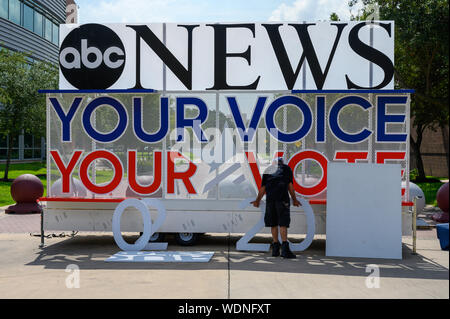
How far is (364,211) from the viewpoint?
9461mm

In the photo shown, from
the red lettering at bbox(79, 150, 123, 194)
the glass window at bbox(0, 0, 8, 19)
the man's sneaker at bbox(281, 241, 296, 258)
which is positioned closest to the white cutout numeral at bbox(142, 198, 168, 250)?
the red lettering at bbox(79, 150, 123, 194)

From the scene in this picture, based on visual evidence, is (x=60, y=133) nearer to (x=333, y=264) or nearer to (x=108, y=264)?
(x=108, y=264)

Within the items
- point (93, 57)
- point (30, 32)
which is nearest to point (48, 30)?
point (30, 32)

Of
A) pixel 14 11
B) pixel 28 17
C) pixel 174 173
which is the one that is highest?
pixel 28 17

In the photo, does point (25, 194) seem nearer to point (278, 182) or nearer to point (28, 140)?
point (278, 182)

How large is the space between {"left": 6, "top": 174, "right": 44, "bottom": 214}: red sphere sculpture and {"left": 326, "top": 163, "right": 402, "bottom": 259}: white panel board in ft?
34.2

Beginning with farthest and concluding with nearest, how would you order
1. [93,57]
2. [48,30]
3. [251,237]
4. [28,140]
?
[48,30], [28,140], [93,57], [251,237]

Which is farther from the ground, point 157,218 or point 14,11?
point 14,11

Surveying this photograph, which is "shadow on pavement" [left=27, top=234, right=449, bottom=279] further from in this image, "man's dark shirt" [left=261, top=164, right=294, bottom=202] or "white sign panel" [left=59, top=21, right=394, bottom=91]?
"white sign panel" [left=59, top=21, right=394, bottom=91]

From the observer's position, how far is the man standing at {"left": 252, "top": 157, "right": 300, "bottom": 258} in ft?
30.9

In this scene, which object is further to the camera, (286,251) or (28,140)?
(28,140)

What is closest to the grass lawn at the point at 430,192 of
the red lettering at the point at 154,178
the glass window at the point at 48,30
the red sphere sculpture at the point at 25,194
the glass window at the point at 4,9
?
the red lettering at the point at 154,178

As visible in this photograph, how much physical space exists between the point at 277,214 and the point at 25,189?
32.4 ft

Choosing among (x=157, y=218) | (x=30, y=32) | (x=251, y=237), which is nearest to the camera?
(x=251, y=237)
